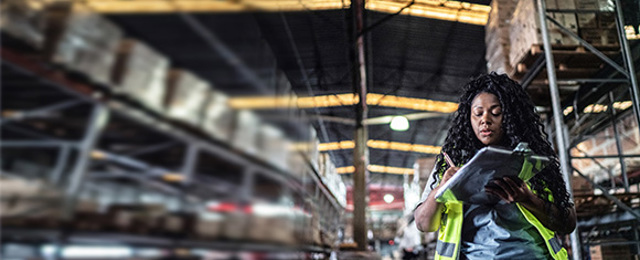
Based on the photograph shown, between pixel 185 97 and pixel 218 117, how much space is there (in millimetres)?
43

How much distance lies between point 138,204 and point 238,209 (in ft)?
0.43

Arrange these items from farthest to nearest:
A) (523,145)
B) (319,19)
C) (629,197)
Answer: (319,19)
(629,197)
(523,145)

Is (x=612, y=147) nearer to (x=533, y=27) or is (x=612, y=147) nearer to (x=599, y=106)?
(x=599, y=106)

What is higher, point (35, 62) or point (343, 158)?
point (343, 158)

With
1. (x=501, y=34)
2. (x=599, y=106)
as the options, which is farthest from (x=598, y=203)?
(x=501, y=34)

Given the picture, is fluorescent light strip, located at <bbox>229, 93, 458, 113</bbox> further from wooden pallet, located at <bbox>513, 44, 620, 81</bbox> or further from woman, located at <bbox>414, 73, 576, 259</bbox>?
woman, located at <bbox>414, 73, 576, 259</bbox>

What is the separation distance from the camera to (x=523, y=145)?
1.04 metres

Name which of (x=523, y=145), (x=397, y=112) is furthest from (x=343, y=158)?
(x=523, y=145)

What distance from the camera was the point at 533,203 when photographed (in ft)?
3.75

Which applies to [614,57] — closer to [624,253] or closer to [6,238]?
[624,253]

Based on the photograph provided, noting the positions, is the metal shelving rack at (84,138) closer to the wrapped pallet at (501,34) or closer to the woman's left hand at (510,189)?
the woman's left hand at (510,189)

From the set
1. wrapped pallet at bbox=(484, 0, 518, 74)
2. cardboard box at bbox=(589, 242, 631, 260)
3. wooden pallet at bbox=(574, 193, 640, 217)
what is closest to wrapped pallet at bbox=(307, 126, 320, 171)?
wrapped pallet at bbox=(484, 0, 518, 74)

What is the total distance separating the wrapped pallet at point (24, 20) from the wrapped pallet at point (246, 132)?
7.4 inches

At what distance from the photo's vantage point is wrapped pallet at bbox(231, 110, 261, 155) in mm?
438
